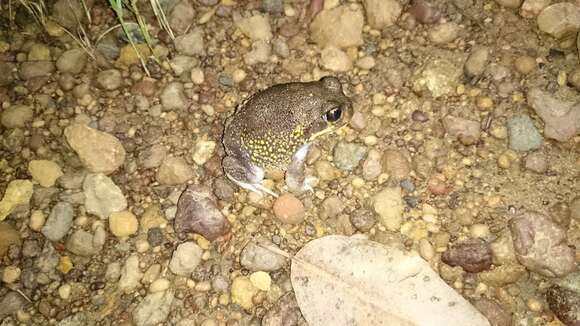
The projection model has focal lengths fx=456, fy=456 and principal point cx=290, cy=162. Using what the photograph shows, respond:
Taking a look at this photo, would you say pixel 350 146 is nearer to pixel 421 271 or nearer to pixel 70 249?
pixel 421 271

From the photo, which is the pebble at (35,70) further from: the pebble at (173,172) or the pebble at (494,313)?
the pebble at (494,313)

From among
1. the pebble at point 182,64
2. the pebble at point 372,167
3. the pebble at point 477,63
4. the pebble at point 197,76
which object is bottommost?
the pebble at point 372,167

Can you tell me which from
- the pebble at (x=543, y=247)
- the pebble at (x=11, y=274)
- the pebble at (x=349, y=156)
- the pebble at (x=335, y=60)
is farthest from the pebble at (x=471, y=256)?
the pebble at (x=11, y=274)

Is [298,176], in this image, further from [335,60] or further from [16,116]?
[16,116]

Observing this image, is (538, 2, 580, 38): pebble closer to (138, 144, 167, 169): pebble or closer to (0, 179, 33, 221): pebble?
(138, 144, 167, 169): pebble

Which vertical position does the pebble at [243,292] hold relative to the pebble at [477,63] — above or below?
below

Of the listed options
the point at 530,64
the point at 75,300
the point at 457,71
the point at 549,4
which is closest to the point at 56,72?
the point at 75,300
